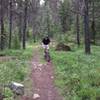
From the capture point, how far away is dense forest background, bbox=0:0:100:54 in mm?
37062

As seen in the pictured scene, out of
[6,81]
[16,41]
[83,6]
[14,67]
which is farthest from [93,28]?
[6,81]

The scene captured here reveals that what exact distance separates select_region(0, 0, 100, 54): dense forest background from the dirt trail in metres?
10.9

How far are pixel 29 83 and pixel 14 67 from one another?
11.4ft

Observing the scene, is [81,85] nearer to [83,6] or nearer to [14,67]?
[14,67]

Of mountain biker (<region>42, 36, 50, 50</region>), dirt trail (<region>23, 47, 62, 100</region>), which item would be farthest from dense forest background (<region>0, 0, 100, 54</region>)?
dirt trail (<region>23, 47, 62, 100</region>)

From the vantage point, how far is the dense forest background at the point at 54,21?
37062 mm

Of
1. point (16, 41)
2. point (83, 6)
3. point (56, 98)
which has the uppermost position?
point (83, 6)

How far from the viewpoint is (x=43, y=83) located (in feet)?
53.2

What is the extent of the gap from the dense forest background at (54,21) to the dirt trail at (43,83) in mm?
10890

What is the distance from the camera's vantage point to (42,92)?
14305 millimetres

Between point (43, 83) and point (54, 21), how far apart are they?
2943 inches

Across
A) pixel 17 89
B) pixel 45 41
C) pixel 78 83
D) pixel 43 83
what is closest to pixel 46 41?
pixel 45 41

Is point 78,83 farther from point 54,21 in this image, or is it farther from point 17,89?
→ point 54,21

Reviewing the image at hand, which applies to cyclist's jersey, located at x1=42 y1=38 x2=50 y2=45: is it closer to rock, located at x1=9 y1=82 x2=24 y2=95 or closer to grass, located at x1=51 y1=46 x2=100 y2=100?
grass, located at x1=51 y1=46 x2=100 y2=100
